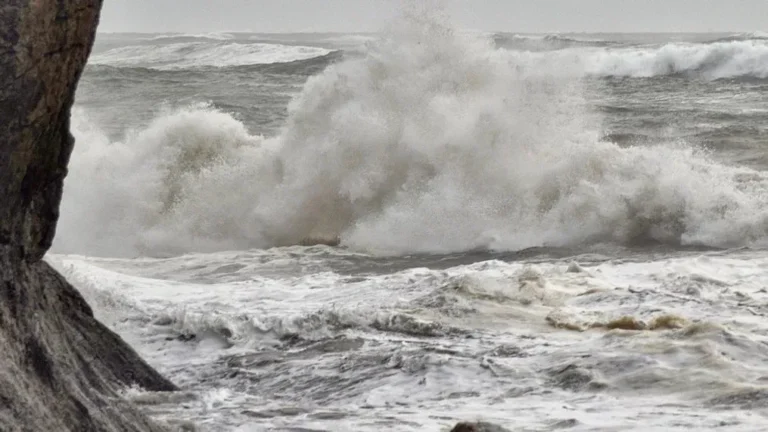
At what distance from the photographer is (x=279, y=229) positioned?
11.6 m

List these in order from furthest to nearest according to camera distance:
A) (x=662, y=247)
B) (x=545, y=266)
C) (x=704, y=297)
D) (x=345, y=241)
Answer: (x=345, y=241), (x=662, y=247), (x=545, y=266), (x=704, y=297)

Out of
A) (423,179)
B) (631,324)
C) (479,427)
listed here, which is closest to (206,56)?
(423,179)

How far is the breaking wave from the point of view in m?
10.7

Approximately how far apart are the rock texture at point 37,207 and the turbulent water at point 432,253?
99 cm

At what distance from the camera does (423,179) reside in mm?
11711

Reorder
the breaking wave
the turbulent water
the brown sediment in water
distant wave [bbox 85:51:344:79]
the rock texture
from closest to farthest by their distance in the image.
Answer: the rock texture → the turbulent water → the brown sediment in water → the breaking wave → distant wave [bbox 85:51:344:79]

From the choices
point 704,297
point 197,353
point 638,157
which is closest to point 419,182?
point 638,157

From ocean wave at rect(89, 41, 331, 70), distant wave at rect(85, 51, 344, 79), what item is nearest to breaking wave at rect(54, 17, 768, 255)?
distant wave at rect(85, 51, 344, 79)

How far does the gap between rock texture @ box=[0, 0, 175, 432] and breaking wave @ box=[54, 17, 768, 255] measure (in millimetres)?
6818

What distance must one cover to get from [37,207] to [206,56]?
4513 cm

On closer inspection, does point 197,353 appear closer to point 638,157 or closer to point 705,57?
point 638,157

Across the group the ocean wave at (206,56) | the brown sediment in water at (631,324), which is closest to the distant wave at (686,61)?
the ocean wave at (206,56)

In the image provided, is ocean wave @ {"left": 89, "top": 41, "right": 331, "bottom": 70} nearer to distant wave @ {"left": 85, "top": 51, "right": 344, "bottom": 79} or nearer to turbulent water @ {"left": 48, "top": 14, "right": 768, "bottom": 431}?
distant wave @ {"left": 85, "top": 51, "right": 344, "bottom": 79}

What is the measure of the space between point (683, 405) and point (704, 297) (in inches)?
95.3
